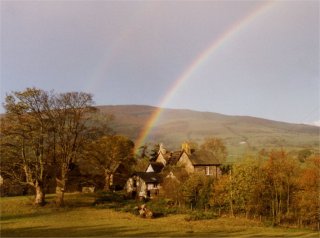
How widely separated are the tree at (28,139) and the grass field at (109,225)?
178 inches

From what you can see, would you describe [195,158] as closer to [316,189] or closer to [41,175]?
[41,175]

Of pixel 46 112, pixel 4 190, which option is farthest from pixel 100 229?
pixel 4 190

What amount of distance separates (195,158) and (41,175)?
3522 centimetres

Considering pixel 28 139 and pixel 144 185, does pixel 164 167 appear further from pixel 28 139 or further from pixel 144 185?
pixel 28 139

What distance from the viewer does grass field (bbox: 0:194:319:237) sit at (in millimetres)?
34562

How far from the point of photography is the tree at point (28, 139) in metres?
52.0

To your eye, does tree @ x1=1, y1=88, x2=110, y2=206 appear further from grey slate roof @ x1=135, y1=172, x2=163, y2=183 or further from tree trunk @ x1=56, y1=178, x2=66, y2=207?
grey slate roof @ x1=135, y1=172, x2=163, y2=183

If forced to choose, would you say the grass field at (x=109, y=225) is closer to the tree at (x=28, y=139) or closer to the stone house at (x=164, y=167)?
the tree at (x=28, y=139)

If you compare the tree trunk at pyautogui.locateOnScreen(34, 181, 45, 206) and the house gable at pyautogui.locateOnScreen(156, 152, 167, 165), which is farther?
the house gable at pyautogui.locateOnScreen(156, 152, 167, 165)

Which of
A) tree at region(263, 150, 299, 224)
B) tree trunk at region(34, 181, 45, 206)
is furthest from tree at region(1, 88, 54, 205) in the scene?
tree at region(263, 150, 299, 224)

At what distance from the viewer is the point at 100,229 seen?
36.7 m

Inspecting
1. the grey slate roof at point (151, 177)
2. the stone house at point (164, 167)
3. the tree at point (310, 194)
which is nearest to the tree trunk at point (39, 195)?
the stone house at point (164, 167)

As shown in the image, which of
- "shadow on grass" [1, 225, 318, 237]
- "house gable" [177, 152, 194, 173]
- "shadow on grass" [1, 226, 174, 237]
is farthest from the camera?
"house gable" [177, 152, 194, 173]

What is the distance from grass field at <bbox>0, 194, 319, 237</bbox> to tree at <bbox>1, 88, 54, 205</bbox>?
4.52 metres
